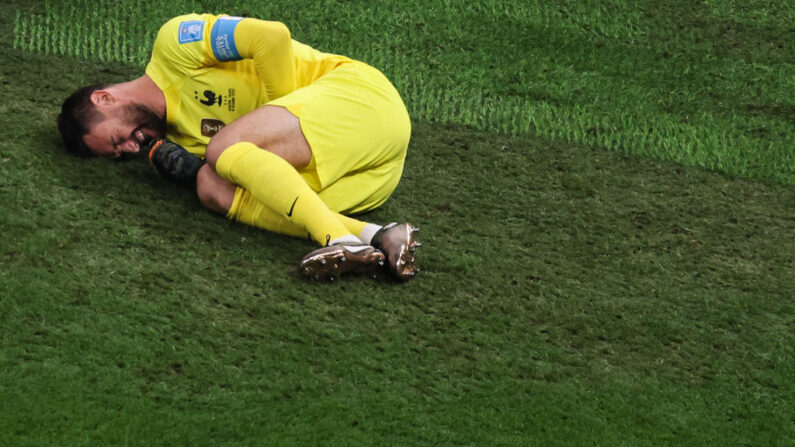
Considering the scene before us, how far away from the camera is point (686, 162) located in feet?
11.0

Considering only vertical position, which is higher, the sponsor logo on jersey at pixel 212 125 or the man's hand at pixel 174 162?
the sponsor logo on jersey at pixel 212 125

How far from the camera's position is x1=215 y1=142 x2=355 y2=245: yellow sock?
228cm

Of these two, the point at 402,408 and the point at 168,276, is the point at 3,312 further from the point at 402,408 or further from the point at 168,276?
the point at 402,408

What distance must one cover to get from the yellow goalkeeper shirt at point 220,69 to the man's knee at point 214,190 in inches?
7.4

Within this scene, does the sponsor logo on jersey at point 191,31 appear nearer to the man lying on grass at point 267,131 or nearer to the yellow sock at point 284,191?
the man lying on grass at point 267,131

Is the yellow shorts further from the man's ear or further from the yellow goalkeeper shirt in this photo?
the man's ear

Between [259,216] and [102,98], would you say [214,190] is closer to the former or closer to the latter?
[259,216]

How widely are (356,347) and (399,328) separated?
0.15m

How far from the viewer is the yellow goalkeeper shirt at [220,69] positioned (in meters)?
2.44

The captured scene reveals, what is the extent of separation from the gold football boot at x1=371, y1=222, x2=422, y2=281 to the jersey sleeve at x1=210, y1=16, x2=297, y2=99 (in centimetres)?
57

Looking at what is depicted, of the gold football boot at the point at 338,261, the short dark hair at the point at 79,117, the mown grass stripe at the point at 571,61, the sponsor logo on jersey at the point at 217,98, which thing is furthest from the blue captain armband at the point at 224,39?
the mown grass stripe at the point at 571,61

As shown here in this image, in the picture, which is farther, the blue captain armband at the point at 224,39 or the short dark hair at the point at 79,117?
the short dark hair at the point at 79,117

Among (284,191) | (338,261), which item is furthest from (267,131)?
(338,261)

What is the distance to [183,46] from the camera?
2.53 metres
